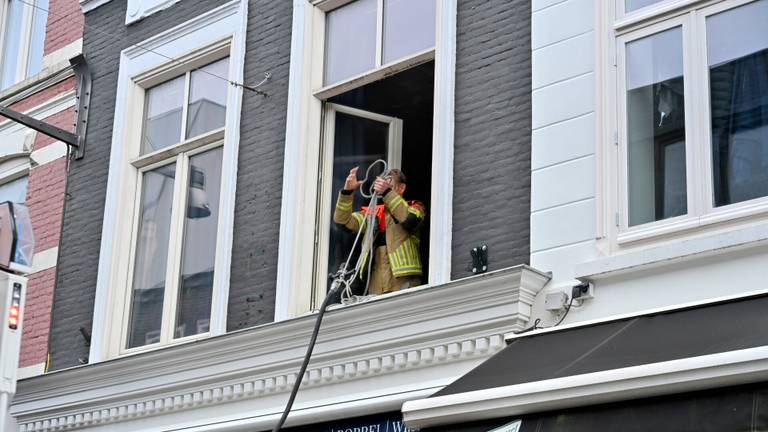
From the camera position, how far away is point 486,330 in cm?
895

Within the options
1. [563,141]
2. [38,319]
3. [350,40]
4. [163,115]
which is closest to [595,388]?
[563,141]

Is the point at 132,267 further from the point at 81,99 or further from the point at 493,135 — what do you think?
the point at 493,135

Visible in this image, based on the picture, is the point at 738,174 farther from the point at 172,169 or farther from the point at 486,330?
the point at 172,169

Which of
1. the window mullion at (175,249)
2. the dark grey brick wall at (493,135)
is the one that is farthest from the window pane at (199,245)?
the dark grey brick wall at (493,135)

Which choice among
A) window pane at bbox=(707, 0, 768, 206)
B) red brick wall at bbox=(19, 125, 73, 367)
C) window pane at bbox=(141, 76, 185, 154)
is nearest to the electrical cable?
window pane at bbox=(141, 76, 185, 154)

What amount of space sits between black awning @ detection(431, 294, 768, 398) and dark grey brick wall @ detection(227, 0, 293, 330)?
3.00 meters

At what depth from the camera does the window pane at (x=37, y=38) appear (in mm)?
14977

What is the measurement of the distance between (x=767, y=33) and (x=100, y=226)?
6.90 metres

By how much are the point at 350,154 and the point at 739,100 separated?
3.91m

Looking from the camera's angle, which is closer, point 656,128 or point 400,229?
point 656,128

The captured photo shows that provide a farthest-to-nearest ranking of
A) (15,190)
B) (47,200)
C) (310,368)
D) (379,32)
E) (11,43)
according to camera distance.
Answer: (11,43) → (15,190) → (47,200) → (379,32) → (310,368)

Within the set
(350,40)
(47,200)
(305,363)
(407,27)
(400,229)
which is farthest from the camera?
(47,200)

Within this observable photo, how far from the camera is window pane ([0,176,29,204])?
46.8ft

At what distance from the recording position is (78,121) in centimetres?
1343
